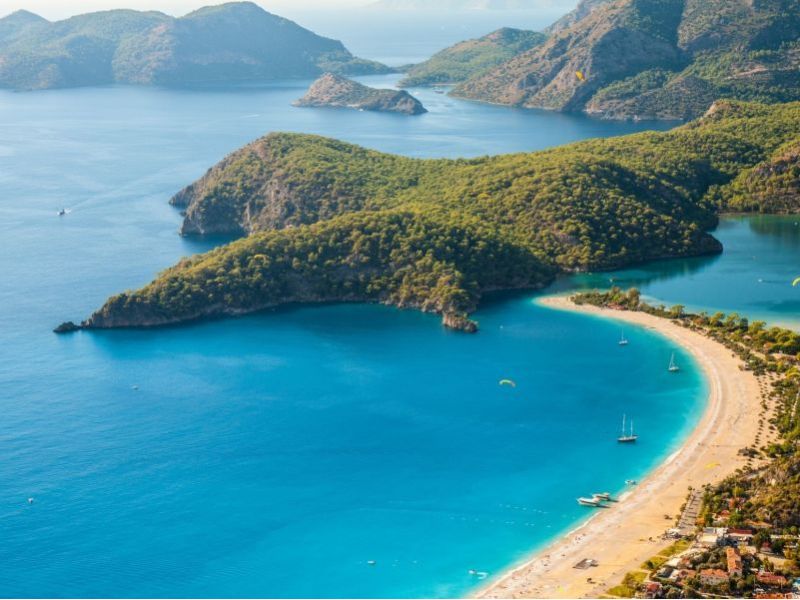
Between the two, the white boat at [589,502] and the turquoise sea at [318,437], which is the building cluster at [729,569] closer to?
the white boat at [589,502]

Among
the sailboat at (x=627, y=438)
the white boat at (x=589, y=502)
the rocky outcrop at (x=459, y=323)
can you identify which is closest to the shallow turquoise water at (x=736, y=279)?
the rocky outcrop at (x=459, y=323)

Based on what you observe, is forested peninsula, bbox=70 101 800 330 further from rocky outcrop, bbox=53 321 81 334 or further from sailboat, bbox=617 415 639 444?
sailboat, bbox=617 415 639 444

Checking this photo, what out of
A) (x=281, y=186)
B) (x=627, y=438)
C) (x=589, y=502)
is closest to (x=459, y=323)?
(x=627, y=438)

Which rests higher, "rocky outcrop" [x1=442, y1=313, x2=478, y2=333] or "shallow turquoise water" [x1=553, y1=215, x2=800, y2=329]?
"shallow turquoise water" [x1=553, y1=215, x2=800, y2=329]

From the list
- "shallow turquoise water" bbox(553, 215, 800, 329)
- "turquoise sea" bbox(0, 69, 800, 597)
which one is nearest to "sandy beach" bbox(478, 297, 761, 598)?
"turquoise sea" bbox(0, 69, 800, 597)

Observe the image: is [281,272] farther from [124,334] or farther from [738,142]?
[738,142]

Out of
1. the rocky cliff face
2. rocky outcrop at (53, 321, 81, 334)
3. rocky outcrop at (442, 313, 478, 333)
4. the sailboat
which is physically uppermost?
the rocky cliff face

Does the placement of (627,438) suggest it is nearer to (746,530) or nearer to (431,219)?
(746,530)
